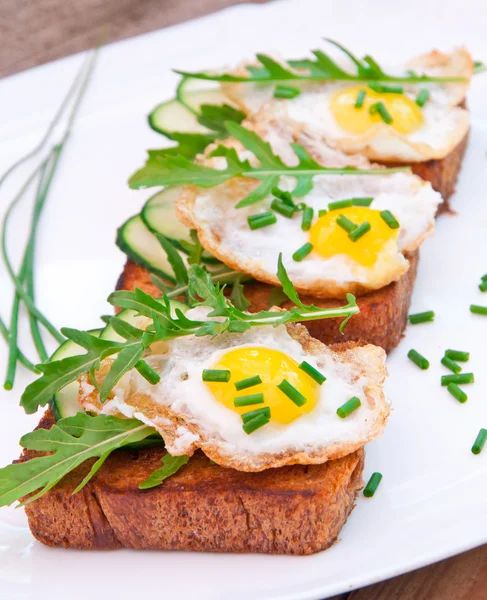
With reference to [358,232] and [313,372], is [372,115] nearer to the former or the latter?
[358,232]

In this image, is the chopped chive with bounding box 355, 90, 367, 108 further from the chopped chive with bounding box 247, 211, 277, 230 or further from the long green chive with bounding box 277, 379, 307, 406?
the long green chive with bounding box 277, 379, 307, 406

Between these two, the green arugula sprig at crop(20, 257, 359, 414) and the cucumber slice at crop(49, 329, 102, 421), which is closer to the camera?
the green arugula sprig at crop(20, 257, 359, 414)

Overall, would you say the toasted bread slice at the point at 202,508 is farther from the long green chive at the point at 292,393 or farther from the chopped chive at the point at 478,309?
the chopped chive at the point at 478,309

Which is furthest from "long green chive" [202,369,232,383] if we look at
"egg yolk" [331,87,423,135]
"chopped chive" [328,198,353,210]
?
"egg yolk" [331,87,423,135]

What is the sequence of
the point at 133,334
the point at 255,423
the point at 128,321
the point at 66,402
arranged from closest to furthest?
the point at 255,423
the point at 133,334
the point at 66,402
the point at 128,321

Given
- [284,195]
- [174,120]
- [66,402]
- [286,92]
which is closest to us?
[66,402]

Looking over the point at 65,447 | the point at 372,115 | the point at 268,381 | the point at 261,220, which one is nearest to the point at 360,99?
the point at 372,115

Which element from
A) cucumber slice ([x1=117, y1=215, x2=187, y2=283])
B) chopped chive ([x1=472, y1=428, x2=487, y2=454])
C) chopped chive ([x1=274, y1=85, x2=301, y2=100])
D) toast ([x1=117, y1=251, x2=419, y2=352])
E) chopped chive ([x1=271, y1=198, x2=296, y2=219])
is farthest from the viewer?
chopped chive ([x1=274, y1=85, x2=301, y2=100])
